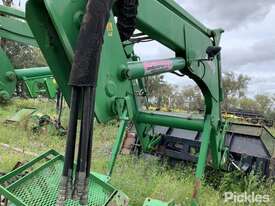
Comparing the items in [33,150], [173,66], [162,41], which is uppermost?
[162,41]

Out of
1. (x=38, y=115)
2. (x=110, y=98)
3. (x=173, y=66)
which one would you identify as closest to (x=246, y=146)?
(x=173, y=66)

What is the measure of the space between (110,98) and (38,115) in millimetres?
8107

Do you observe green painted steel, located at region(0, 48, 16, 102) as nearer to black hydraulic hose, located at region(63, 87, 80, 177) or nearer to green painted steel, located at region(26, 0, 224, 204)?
green painted steel, located at region(26, 0, 224, 204)

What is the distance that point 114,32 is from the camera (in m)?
2.22

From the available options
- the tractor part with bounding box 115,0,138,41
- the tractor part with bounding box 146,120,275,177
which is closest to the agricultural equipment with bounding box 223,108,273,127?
the tractor part with bounding box 146,120,275,177

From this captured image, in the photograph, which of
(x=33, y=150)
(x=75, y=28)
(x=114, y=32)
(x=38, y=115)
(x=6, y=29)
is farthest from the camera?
(x=38, y=115)

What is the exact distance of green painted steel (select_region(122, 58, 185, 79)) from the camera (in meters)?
2.44

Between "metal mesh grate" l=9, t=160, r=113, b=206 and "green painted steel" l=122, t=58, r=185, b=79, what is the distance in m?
0.85

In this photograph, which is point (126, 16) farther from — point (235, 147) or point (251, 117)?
point (251, 117)

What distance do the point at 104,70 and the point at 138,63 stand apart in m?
0.46

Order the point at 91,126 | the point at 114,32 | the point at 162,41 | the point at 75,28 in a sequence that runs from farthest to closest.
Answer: the point at 162,41 < the point at 114,32 < the point at 75,28 < the point at 91,126

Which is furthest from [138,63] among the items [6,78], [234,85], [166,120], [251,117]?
[234,85]

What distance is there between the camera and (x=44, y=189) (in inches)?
97.3

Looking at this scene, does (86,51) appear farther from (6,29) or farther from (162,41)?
(6,29)
